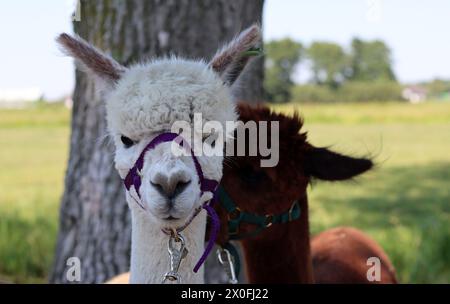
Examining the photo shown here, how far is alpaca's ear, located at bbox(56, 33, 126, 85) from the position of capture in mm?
2088

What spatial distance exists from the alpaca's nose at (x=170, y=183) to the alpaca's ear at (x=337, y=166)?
2.87 feet

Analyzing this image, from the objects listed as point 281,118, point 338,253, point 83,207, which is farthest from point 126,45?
point 338,253

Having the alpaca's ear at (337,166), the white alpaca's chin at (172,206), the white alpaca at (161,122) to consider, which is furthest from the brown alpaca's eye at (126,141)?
the alpaca's ear at (337,166)

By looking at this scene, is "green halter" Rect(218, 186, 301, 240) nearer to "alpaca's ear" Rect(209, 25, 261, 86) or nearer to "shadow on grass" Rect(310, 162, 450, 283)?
"shadow on grass" Rect(310, 162, 450, 283)

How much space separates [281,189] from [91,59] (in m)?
0.97

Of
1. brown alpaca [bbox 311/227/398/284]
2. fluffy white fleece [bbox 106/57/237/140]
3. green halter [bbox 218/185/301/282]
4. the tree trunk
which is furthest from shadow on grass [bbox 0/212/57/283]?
fluffy white fleece [bbox 106/57/237/140]

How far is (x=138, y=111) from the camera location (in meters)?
1.93

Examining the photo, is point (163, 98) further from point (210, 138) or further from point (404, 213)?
point (404, 213)

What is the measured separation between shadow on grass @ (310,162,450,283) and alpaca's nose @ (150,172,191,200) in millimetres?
1109

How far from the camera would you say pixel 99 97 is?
12.2 feet

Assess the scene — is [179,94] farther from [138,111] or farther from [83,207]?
[83,207]

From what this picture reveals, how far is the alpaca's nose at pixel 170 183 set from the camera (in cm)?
181
